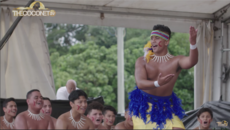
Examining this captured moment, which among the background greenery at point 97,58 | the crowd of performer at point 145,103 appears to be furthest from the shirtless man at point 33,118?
the background greenery at point 97,58

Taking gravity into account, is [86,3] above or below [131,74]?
above

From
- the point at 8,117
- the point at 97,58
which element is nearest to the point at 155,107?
the point at 8,117

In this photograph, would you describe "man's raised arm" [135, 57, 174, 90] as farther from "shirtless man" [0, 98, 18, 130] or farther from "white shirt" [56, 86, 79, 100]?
"white shirt" [56, 86, 79, 100]

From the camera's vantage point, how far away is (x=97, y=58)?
9742mm

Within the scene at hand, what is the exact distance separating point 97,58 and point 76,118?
7.65 meters

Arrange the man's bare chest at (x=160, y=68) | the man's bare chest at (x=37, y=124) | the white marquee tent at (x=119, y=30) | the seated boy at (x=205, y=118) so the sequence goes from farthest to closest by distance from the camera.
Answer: the white marquee tent at (x=119, y=30) → the seated boy at (x=205, y=118) → the man's bare chest at (x=160, y=68) → the man's bare chest at (x=37, y=124)

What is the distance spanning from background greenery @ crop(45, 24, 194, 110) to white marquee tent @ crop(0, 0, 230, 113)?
13.9 ft

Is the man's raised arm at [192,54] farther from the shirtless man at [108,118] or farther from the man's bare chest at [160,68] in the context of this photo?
the shirtless man at [108,118]

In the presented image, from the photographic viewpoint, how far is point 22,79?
13.3 ft

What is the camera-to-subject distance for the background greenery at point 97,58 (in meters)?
9.39

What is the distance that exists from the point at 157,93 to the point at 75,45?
773 centimetres

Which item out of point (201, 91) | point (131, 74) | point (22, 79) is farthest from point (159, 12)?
point (131, 74)

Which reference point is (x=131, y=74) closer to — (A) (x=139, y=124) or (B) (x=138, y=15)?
(B) (x=138, y=15)

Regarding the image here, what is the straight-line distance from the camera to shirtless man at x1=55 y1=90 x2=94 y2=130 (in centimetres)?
209
